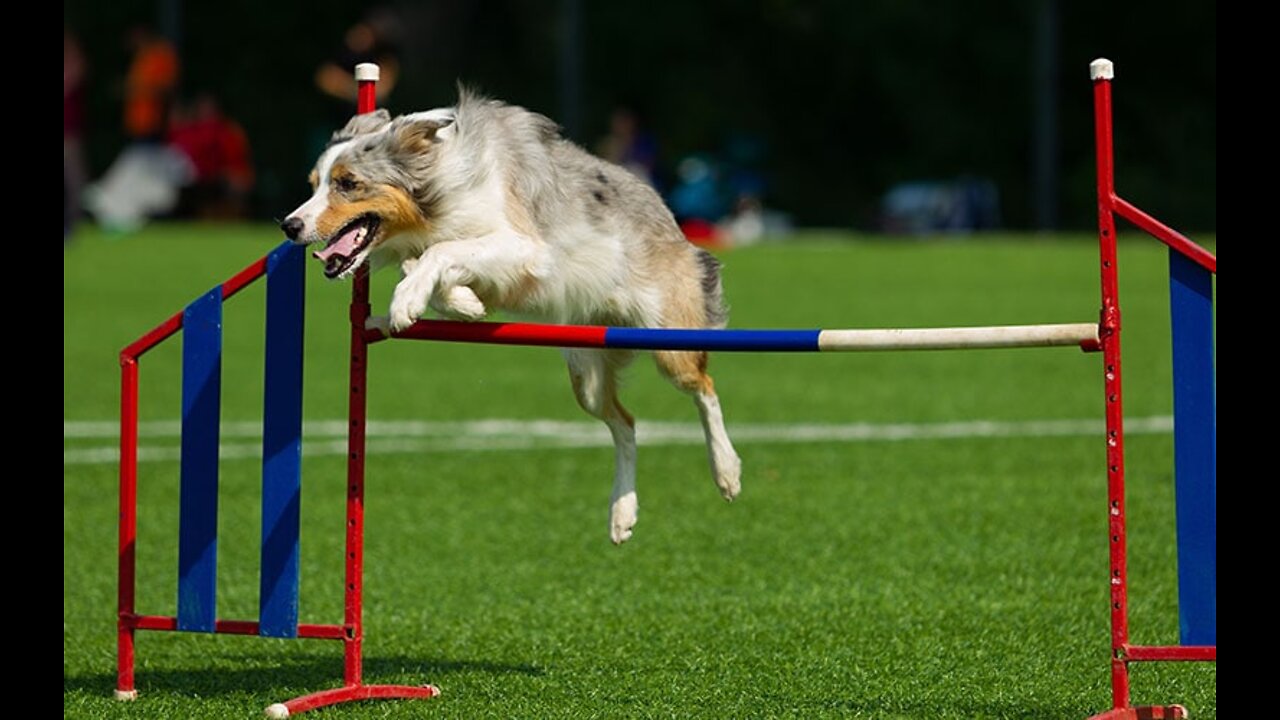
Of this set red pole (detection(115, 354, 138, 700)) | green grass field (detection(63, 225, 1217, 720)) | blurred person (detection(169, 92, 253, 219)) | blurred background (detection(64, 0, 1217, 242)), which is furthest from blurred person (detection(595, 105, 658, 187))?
red pole (detection(115, 354, 138, 700))

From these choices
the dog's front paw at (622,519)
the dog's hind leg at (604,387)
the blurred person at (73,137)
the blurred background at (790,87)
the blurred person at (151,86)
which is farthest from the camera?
the blurred background at (790,87)

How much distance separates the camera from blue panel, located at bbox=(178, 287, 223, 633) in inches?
231

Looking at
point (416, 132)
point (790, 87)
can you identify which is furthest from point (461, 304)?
point (790, 87)

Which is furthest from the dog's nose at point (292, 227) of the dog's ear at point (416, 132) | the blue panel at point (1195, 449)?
the blue panel at point (1195, 449)

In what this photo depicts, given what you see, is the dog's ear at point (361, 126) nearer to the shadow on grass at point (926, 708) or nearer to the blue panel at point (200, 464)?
the blue panel at point (200, 464)

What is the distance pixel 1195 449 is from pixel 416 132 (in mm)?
2249

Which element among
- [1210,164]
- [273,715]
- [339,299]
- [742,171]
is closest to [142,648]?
[273,715]

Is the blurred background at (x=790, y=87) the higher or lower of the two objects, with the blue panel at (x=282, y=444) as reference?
higher

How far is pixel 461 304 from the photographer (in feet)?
18.8

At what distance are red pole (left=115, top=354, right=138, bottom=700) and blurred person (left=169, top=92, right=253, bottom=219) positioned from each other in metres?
23.0

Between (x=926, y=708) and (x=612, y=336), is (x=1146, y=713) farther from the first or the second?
(x=612, y=336)

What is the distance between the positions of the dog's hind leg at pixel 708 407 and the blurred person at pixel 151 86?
21.6 meters

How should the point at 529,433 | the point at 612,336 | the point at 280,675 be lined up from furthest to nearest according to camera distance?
the point at 529,433 < the point at 280,675 < the point at 612,336

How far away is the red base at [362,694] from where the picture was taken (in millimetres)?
5660
